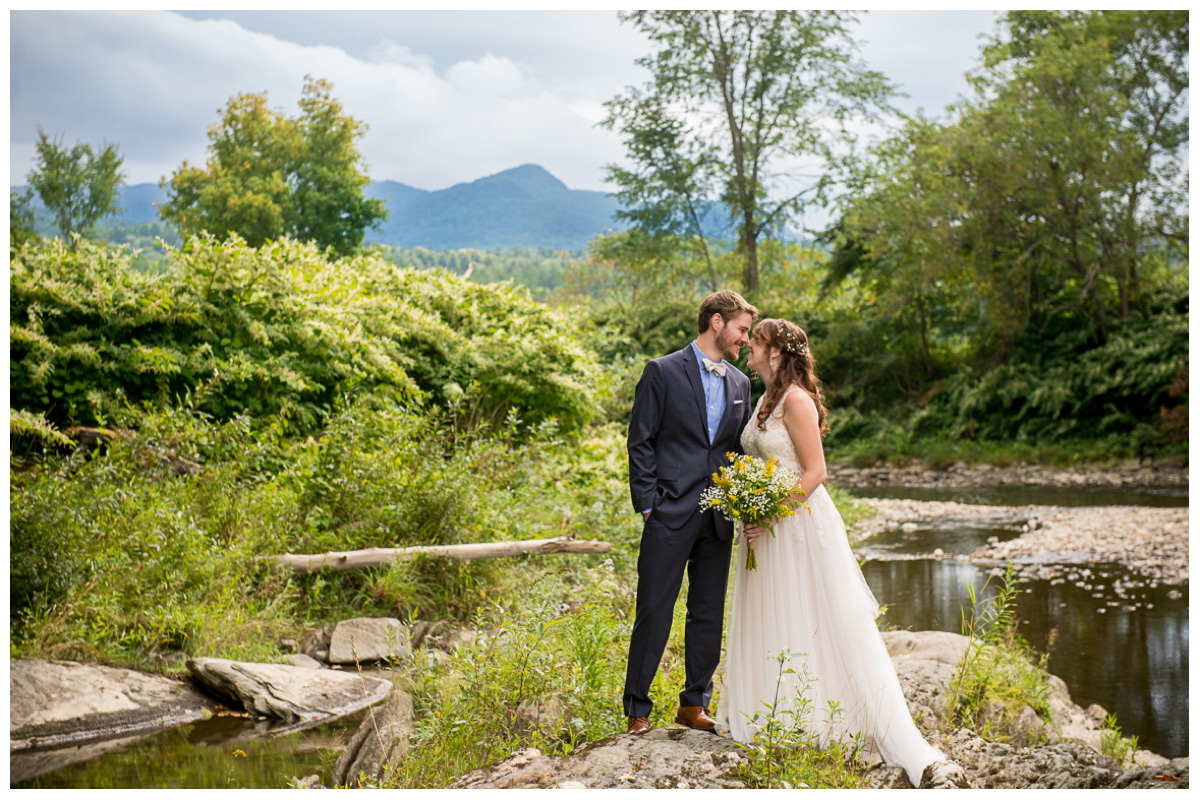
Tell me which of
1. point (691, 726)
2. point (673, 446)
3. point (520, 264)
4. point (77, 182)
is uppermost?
point (520, 264)

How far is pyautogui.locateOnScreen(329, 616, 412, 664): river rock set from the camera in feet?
18.6

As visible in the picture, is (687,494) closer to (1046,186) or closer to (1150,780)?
(1150,780)

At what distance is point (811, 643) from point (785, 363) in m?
1.18

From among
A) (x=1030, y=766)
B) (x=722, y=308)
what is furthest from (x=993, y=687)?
(x=722, y=308)

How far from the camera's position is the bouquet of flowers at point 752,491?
353 cm

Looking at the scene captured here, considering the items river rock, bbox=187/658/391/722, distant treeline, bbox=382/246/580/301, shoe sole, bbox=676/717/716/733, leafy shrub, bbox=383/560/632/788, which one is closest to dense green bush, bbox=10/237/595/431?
river rock, bbox=187/658/391/722

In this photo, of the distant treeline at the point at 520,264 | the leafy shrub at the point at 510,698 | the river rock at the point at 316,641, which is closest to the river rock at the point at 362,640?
the river rock at the point at 316,641

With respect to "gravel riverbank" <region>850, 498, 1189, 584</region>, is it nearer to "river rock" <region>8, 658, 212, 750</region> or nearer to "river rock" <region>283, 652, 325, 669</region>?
"river rock" <region>283, 652, 325, 669</region>

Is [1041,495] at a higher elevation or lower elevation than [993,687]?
lower

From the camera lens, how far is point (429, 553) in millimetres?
6340

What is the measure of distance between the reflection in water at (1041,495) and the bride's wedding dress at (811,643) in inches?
521

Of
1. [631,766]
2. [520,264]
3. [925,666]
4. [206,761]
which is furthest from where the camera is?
[520,264]

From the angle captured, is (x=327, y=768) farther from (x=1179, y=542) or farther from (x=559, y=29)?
(x=1179, y=542)

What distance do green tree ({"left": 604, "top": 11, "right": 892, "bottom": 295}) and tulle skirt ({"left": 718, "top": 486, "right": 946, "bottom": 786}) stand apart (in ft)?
78.7
